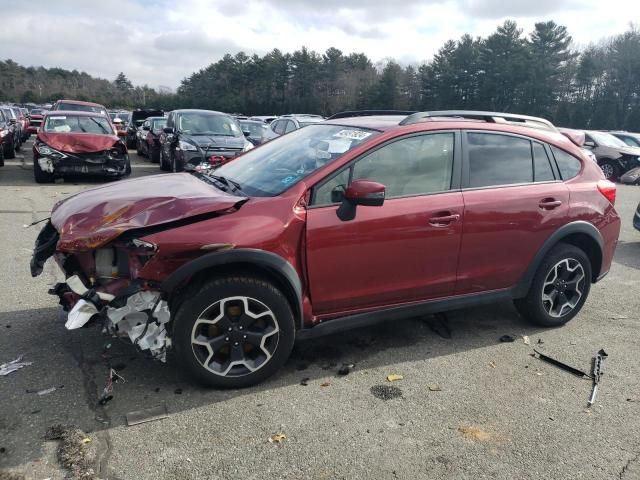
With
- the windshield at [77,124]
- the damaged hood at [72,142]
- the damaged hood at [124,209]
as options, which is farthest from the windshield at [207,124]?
the damaged hood at [124,209]

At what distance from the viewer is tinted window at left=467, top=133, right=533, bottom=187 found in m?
4.09

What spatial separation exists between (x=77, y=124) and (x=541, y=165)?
1097 cm

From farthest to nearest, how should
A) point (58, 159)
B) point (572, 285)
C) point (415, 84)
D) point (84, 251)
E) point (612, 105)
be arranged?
point (415, 84)
point (612, 105)
point (58, 159)
point (572, 285)
point (84, 251)

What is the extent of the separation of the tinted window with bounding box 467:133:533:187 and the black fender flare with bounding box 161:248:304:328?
64.7 inches

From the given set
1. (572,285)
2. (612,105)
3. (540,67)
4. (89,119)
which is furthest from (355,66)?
(572,285)

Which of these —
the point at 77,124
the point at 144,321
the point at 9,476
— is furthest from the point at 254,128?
the point at 9,476

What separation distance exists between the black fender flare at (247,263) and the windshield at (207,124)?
975cm

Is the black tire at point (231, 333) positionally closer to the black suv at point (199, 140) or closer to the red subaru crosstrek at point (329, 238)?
the red subaru crosstrek at point (329, 238)

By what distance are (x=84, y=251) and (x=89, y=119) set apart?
1053cm

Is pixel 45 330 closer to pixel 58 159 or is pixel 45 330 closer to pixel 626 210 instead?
pixel 58 159

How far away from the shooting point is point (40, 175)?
1173 centimetres

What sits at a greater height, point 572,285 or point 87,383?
point 572,285

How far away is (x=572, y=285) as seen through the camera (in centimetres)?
464

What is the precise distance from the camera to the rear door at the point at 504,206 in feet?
13.1
